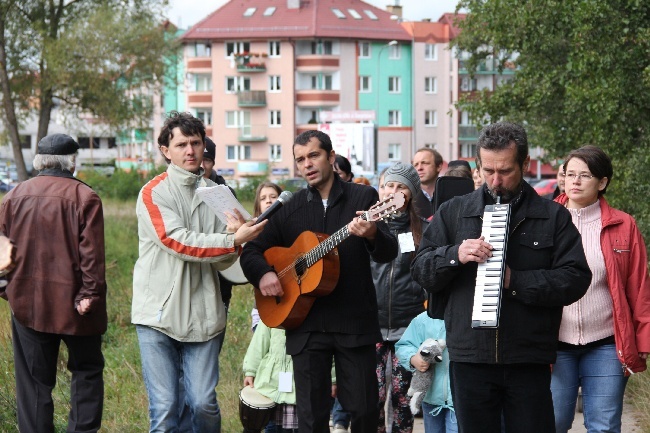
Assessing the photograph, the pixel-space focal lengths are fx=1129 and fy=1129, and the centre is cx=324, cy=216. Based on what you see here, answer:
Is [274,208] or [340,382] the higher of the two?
[274,208]

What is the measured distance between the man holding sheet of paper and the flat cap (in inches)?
29.2

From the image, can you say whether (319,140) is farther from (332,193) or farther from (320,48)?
(320,48)

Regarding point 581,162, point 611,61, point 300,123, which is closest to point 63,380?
point 581,162

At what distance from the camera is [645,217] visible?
1255 centimetres

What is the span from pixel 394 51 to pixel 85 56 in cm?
5868

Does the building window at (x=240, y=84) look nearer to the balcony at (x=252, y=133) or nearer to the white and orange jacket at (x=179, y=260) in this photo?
the balcony at (x=252, y=133)

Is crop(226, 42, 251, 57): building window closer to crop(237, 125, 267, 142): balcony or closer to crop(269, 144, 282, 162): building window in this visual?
crop(237, 125, 267, 142): balcony

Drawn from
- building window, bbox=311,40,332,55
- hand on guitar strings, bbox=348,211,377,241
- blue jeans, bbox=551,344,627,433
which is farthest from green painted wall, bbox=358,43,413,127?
hand on guitar strings, bbox=348,211,377,241

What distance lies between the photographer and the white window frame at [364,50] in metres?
86.8

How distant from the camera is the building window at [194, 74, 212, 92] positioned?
89.5 meters

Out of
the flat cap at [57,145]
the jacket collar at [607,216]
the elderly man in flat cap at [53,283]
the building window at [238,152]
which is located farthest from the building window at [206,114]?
the jacket collar at [607,216]

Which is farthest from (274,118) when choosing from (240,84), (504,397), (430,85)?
(504,397)

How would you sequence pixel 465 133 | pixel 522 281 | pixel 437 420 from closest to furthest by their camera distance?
pixel 522 281
pixel 437 420
pixel 465 133

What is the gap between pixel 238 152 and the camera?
88125 millimetres
